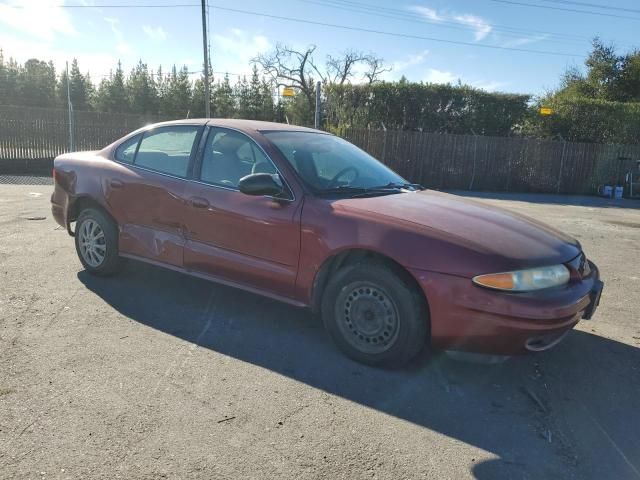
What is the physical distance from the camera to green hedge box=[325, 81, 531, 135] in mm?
18516

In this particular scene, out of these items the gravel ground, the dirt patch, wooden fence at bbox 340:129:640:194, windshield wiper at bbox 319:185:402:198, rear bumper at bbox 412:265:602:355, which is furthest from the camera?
wooden fence at bbox 340:129:640:194

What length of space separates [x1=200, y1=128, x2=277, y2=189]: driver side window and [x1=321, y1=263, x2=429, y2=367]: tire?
1.13 m

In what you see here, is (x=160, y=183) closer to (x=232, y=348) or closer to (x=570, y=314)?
(x=232, y=348)

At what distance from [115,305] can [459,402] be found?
2930 mm

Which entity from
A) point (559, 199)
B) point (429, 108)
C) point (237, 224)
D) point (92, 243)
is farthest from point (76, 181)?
point (429, 108)

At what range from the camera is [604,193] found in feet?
57.3

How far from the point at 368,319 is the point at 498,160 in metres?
15.7

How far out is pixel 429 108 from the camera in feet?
61.1

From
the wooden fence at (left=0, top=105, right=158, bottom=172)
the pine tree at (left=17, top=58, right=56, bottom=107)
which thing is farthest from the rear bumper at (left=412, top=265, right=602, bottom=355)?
the pine tree at (left=17, top=58, right=56, bottom=107)

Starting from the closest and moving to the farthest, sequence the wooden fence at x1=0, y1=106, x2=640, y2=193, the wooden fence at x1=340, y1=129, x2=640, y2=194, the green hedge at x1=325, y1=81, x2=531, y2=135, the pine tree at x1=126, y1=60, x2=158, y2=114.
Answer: the wooden fence at x1=0, y1=106, x2=640, y2=193
the wooden fence at x1=340, y1=129, x2=640, y2=194
the green hedge at x1=325, y1=81, x2=531, y2=135
the pine tree at x1=126, y1=60, x2=158, y2=114

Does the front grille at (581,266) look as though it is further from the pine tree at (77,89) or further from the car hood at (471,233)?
the pine tree at (77,89)

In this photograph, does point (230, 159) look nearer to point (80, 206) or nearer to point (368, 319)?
point (368, 319)

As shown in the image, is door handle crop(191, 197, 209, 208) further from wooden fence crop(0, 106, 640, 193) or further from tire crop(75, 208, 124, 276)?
wooden fence crop(0, 106, 640, 193)

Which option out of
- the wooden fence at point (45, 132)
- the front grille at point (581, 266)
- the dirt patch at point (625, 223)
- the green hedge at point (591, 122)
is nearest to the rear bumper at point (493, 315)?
the front grille at point (581, 266)
